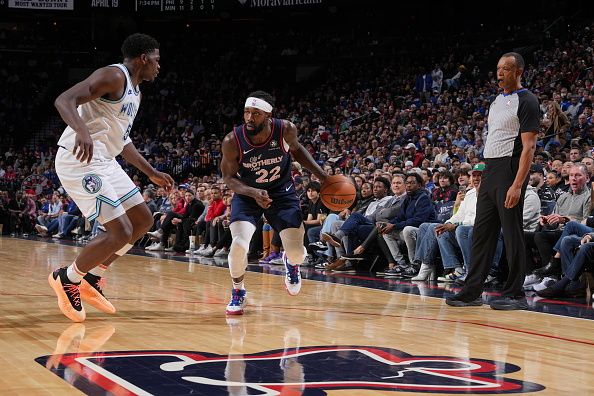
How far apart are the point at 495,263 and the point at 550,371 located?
446 centimetres

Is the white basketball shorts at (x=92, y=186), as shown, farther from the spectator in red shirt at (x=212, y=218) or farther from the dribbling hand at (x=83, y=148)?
the spectator in red shirt at (x=212, y=218)

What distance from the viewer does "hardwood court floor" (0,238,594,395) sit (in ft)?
10.6

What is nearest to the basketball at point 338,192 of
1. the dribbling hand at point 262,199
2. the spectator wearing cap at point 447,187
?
the dribbling hand at point 262,199

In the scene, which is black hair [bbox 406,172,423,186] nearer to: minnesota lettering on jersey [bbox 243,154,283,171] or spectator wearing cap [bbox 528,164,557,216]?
spectator wearing cap [bbox 528,164,557,216]

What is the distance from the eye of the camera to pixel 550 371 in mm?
3629

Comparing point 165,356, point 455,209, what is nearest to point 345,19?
point 455,209

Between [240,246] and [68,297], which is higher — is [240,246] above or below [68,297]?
above

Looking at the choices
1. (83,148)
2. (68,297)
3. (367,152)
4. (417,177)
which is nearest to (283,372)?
(83,148)

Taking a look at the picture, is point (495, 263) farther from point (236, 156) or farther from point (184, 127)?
point (184, 127)

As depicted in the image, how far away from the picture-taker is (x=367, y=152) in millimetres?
16516

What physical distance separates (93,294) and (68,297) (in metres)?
0.34

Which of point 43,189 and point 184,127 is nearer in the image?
point 43,189

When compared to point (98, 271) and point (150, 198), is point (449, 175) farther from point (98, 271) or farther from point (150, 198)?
point (150, 198)

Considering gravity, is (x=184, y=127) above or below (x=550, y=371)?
above
